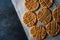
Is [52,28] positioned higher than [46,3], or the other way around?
[46,3]

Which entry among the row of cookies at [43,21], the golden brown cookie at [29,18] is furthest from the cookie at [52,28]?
the golden brown cookie at [29,18]

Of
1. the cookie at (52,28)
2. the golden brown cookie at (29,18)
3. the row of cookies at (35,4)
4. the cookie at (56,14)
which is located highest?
the row of cookies at (35,4)

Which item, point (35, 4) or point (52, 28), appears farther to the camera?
point (35, 4)

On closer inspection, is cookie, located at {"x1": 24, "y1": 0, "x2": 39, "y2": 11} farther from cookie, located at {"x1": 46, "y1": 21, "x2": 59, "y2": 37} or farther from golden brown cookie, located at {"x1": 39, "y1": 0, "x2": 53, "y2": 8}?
cookie, located at {"x1": 46, "y1": 21, "x2": 59, "y2": 37}

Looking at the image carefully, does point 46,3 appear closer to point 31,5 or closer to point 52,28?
point 31,5

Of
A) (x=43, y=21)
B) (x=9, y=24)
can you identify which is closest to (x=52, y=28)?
(x=43, y=21)

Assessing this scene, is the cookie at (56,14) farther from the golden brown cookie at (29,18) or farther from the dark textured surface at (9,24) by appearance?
the dark textured surface at (9,24)

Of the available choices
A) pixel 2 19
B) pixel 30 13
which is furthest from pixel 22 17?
pixel 2 19
